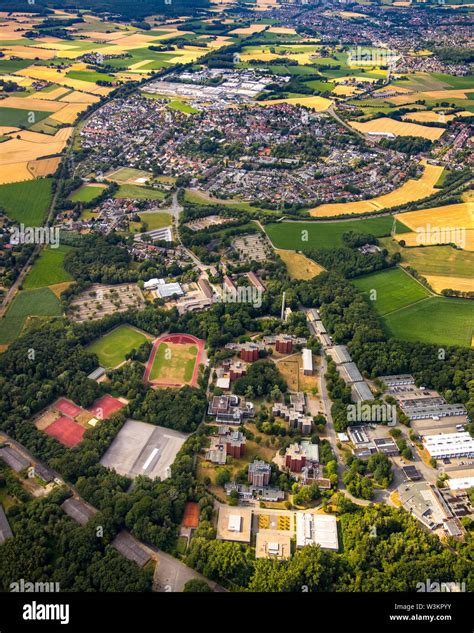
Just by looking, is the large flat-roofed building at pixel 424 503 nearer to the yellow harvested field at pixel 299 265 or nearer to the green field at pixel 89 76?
the yellow harvested field at pixel 299 265

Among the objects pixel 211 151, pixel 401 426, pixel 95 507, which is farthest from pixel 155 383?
pixel 211 151

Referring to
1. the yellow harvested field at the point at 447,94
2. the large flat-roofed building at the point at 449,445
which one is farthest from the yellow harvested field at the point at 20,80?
the large flat-roofed building at the point at 449,445

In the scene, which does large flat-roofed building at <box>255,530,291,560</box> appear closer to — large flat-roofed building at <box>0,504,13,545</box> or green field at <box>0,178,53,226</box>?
large flat-roofed building at <box>0,504,13,545</box>

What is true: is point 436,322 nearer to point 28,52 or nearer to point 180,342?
point 180,342

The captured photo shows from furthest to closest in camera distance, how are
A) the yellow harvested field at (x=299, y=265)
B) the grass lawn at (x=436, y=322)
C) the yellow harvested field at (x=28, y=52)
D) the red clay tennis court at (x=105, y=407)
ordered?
the yellow harvested field at (x=28, y=52)
the yellow harvested field at (x=299, y=265)
the grass lawn at (x=436, y=322)
the red clay tennis court at (x=105, y=407)

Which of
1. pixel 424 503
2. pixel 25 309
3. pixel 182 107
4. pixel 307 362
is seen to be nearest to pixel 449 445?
pixel 424 503

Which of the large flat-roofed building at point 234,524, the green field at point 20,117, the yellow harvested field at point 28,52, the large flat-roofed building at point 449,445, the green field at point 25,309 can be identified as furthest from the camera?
the yellow harvested field at point 28,52
